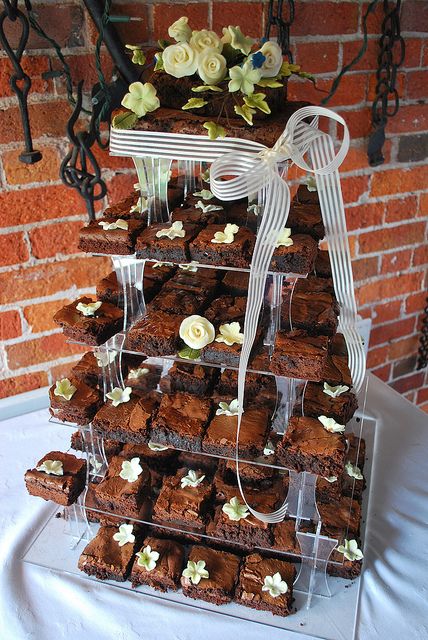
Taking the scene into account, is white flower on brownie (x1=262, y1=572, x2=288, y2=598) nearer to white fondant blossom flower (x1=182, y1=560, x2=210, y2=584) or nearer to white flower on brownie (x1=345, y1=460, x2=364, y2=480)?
white fondant blossom flower (x1=182, y1=560, x2=210, y2=584)

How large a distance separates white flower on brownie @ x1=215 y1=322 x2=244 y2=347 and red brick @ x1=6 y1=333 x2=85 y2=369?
685 mm

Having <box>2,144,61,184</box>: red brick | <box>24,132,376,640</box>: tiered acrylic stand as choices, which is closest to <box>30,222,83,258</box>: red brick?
<box>2,144,61,184</box>: red brick

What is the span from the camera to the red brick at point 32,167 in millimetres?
1260

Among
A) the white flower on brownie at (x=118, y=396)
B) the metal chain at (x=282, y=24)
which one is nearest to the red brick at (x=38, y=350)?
the white flower on brownie at (x=118, y=396)

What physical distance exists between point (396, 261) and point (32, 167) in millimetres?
1034

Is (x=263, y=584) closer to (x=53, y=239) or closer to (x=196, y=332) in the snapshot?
(x=196, y=332)

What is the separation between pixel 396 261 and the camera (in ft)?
5.84

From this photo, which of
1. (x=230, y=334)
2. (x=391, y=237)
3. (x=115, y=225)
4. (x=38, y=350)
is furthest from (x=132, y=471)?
(x=391, y=237)

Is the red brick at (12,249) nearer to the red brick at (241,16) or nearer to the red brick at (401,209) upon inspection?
the red brick at (241,16)

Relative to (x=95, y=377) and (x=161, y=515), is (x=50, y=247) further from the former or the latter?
(x=161, y=515)

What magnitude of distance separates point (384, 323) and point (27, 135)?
1.17 metres

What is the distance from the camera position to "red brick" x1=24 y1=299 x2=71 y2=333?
1.43 metres

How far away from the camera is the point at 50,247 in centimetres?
139

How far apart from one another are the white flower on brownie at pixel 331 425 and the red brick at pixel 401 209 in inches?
35.9
